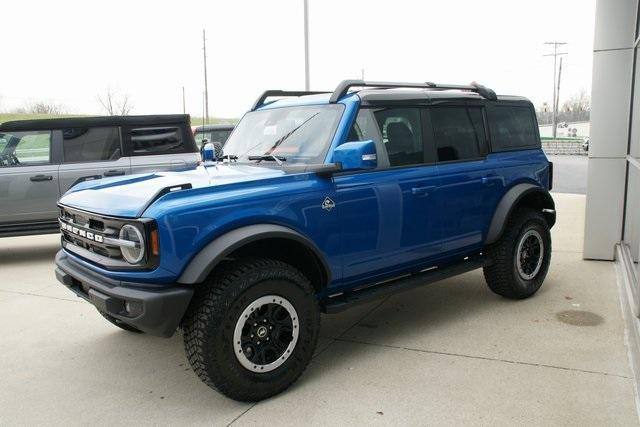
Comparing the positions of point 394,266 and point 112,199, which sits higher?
point 112,199

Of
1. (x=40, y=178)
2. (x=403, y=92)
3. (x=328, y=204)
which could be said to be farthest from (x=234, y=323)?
(x=40, y=178)

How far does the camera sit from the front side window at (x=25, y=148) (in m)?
7.97

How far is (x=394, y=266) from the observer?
171 inches

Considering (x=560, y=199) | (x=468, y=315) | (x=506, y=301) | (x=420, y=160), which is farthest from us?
(x=560, y=199)

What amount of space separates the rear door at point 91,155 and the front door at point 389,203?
16.9ft

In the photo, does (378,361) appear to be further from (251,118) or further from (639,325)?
(251,118)

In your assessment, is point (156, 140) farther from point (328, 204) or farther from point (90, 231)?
point (328, 204)

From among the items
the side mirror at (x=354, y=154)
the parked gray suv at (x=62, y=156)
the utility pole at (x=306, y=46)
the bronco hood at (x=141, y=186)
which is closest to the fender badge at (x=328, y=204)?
the side mirror at (x=354, y=154)

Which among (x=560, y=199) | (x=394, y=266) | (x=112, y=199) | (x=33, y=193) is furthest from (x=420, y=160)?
(x=560, y=199)

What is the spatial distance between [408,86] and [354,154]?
1411 mm

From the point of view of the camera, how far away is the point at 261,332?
3.50m

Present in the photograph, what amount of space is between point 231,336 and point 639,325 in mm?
2857

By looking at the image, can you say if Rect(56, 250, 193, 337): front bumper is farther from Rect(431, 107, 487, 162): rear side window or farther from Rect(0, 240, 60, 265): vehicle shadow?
Rect(0, 240, 60, 265): vehicle shadow

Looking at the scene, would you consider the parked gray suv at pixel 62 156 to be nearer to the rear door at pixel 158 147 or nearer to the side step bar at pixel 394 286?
the rear door at pixel 158 147
